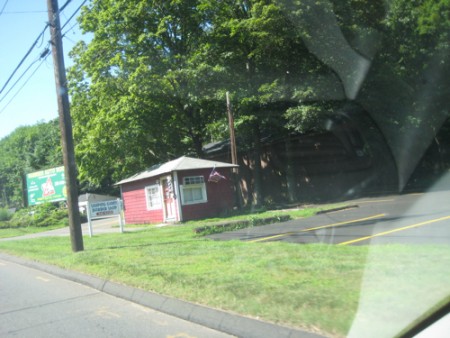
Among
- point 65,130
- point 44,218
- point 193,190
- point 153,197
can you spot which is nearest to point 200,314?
point 65,130

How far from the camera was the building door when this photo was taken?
2320 cm

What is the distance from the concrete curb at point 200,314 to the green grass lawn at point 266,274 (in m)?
0.13

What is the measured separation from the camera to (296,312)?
5254 millimetres

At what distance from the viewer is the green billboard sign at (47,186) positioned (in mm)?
32781

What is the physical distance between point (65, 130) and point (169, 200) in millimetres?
10980

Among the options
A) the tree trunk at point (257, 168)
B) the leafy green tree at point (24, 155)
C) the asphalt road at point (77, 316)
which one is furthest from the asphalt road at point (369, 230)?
the leafy green tree at point (24, 155)

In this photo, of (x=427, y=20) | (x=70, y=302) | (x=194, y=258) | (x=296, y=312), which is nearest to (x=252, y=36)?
(x=427, y=20)

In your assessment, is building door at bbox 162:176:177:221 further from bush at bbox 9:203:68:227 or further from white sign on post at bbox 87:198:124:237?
bush at bbox 9:203:68:227

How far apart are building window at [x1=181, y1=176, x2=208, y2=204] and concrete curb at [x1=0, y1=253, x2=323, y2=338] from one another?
13806 mm

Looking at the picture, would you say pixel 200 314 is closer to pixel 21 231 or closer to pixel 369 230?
pixel 369 230

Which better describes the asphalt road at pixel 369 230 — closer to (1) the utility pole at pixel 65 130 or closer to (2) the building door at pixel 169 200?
(1) the utility pole at pixel 65 130

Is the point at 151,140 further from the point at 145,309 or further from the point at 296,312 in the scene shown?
the point at 296,312

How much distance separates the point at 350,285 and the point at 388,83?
2092cm

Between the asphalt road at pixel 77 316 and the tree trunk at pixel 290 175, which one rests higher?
the tree trunk at pixel 290 175
